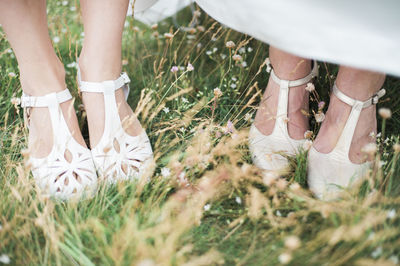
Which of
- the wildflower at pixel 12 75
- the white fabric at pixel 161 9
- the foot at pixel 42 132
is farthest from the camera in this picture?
the white fabric at pixel 161 9

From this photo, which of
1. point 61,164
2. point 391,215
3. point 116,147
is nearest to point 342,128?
point 391,215

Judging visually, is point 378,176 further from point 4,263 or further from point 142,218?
point 4,263

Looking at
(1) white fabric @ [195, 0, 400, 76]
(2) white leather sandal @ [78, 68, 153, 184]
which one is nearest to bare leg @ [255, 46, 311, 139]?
(1) white fabric @ [195, 0, 400, 76]

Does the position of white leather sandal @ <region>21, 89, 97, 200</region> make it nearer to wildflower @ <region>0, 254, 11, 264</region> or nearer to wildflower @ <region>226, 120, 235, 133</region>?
wildflower @ <region>0, 254, 11, 264</region>

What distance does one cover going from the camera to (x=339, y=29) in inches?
36.0

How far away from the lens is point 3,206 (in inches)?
40.1

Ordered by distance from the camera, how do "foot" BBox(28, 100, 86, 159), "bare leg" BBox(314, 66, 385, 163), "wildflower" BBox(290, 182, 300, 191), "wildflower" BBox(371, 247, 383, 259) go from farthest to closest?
"foot" BBox(28, 100, 86, 159), "bare leg" BBox(314, 66, 385, 163), "wildflower" BBox(290, 182, 300, 191), "wildflower" BBox(371, 247, 383, 259)

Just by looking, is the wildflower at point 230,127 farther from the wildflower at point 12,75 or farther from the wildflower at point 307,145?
the wildflower at point 12,75

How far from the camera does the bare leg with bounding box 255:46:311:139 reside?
1270 mm

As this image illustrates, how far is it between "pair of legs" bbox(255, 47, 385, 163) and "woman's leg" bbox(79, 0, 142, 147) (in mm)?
493

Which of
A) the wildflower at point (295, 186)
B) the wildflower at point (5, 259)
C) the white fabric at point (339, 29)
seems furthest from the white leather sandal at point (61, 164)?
the white fabric at point (339, 29)

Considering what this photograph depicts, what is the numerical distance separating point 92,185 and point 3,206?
10.0 inches

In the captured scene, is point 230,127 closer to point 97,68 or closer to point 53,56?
point 97,68

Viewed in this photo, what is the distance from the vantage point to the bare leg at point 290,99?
4.17 ft
